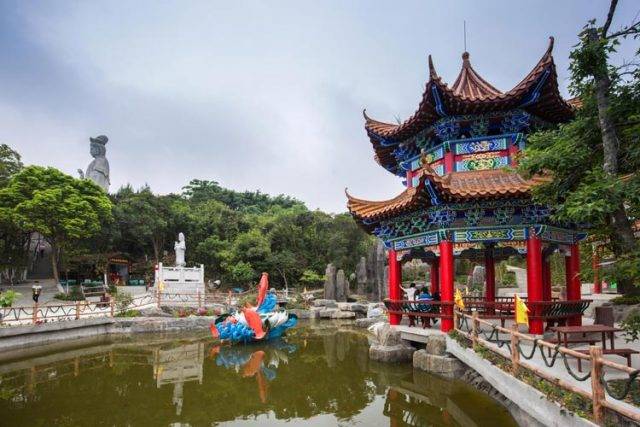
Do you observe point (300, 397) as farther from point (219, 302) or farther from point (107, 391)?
point (219, 302)

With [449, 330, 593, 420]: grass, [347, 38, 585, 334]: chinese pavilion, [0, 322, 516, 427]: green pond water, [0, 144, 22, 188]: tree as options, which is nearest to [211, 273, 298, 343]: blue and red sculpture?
[0, 322, 516, 427]: green pond water

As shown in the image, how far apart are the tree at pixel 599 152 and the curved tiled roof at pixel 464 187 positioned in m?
2.07

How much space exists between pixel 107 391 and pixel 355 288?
25656 millimetres

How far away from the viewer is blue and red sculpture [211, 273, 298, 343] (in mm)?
14359

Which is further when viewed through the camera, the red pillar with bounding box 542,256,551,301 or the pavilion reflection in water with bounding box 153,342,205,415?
the red pillar with bounding box 542,256,551,301

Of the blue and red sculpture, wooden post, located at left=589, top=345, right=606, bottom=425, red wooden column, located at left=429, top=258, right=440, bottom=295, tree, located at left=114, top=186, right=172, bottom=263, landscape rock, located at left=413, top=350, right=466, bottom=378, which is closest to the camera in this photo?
wooden post, located at left=589, top=345, right=606, bottom=425

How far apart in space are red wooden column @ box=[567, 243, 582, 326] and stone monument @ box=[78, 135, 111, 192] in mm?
46812

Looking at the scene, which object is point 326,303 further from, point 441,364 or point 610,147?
point 610,147

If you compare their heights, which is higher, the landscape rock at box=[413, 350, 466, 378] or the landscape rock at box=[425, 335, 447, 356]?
the landscape rock at box=[425, 335, 447, 356]

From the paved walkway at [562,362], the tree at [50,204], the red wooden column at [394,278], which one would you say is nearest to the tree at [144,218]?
the tree at [50,204]

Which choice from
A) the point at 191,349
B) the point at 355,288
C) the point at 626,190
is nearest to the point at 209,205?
the point at 355,288

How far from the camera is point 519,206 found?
940cm

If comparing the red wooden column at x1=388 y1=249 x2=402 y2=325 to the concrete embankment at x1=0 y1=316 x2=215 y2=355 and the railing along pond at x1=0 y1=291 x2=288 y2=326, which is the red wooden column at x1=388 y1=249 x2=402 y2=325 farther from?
the railing along pond at x1=0 y1=291 x2=288 y2=326

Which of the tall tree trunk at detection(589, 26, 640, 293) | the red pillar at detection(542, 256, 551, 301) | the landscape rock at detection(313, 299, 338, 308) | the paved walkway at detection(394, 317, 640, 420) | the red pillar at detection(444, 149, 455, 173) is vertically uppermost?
the red pillar at detection(444, 149, 455, 173)
